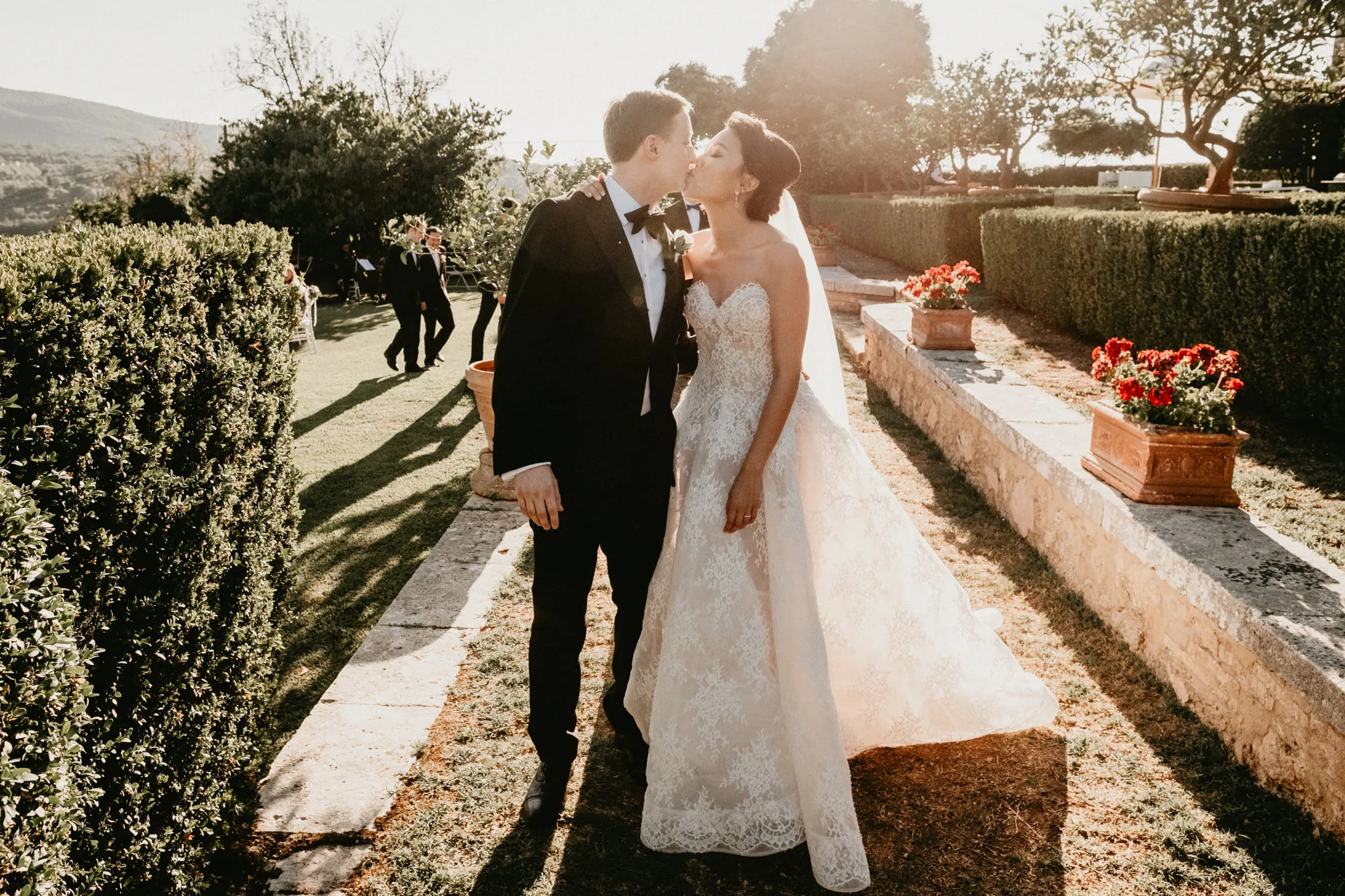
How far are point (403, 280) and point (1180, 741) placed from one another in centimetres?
1020

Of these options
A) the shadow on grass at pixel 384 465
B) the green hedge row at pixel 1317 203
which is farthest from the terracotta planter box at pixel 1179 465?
the green hedge row at pixel 1317 203

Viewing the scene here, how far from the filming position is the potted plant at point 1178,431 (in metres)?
3.68

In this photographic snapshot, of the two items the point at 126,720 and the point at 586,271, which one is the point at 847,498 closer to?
the point at 586,271

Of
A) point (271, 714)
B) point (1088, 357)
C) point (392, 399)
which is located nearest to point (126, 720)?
point (271, 714)

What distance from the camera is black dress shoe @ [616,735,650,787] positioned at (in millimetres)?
2980

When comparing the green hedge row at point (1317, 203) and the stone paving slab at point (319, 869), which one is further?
the green hedge row at point (1317, 203)

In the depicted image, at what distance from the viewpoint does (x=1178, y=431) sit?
367 cm

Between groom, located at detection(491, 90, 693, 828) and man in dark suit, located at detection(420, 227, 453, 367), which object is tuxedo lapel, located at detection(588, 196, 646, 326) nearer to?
groom, located at detection(491, 90, 693, 828)

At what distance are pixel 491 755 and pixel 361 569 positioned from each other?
2.29 metres

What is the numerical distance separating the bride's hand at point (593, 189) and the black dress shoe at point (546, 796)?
1.94 m

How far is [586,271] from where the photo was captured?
2.56 m

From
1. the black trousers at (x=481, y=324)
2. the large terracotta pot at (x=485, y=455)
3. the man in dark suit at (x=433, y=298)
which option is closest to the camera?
the large terracotta pot at (x=485, y=455)

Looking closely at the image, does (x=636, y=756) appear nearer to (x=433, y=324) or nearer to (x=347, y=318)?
(x=433, y=324)

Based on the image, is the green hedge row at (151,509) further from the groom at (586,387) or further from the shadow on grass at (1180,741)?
the shadow on grass at (1180,741)
